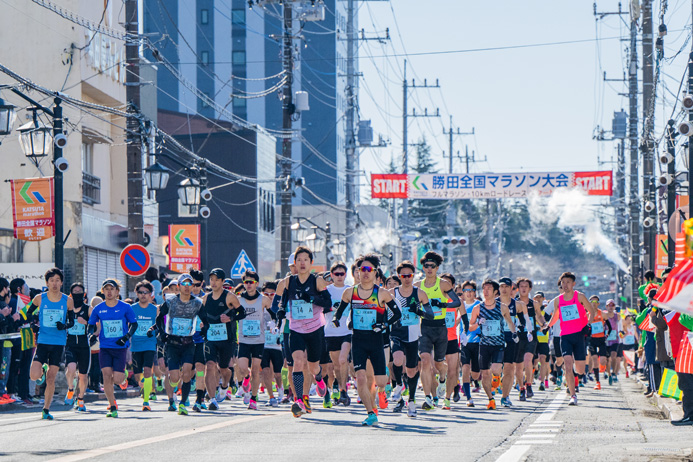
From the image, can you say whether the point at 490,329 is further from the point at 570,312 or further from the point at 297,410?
the point at 297,410

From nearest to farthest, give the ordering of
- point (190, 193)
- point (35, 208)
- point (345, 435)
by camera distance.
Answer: point (345, 435) < point (35, 208) < point (190, 193)

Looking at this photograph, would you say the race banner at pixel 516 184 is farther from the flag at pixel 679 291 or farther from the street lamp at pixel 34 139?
the flag at pixel 679 291

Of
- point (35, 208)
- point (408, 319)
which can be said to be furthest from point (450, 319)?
point (35, 208)

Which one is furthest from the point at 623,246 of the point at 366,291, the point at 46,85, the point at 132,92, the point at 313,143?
the point at 366,291

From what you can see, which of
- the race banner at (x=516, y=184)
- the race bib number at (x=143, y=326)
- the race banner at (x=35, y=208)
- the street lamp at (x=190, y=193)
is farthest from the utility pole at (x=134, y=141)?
the race banner at (x=516, y=184)

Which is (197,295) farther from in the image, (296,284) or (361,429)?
(361,429)

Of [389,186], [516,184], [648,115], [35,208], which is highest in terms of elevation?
[648,115]

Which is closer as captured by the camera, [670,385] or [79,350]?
[670,385]

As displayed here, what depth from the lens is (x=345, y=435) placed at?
11.9 metres

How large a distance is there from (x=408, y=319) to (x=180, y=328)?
2.98 meters

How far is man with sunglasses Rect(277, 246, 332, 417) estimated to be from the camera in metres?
14.1

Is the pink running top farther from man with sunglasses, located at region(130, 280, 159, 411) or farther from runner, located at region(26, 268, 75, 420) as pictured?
runner, located at region(26, 268, 75, 420)

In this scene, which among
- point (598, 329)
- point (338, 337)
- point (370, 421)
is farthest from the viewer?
point (598, 329)

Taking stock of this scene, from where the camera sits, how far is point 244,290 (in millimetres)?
16531
